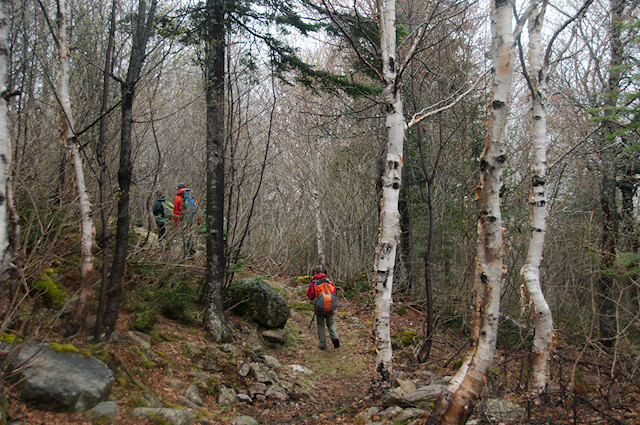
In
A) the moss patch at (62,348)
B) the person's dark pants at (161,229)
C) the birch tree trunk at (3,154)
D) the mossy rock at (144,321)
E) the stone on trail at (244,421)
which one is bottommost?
the stone on trail at (244,421)

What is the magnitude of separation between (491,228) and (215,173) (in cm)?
462

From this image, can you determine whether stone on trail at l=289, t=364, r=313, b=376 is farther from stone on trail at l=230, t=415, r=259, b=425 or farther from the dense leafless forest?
stone on trail at l=230, t=415, r=259, b=425

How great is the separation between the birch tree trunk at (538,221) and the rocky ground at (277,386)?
0.28 metres

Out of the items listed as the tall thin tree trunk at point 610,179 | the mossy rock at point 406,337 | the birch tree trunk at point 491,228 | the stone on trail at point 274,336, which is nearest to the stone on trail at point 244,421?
the birch tree trunk at point 491,228

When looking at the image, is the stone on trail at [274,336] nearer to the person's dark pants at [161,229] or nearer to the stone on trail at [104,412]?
the person's dark pants at [161,229]

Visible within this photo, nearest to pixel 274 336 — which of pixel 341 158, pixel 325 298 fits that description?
pixel 325 298

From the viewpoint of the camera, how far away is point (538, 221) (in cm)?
549

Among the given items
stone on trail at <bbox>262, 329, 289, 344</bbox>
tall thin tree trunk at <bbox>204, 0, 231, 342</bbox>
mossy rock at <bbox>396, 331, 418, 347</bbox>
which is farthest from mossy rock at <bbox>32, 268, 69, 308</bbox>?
mossy rock at <bbox>396, 331, 418, 347</bbox>

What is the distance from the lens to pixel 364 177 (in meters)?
12.7

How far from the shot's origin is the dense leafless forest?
4812mm

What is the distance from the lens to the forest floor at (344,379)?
4.09m

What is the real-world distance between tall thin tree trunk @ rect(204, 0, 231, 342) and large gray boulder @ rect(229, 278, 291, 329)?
3.82 ft

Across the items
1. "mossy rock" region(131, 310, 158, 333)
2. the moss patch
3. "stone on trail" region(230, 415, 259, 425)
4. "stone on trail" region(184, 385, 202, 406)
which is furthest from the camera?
"mossy rock" region(131, 310, 158, 333)

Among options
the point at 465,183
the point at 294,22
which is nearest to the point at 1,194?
the point at 294,22
